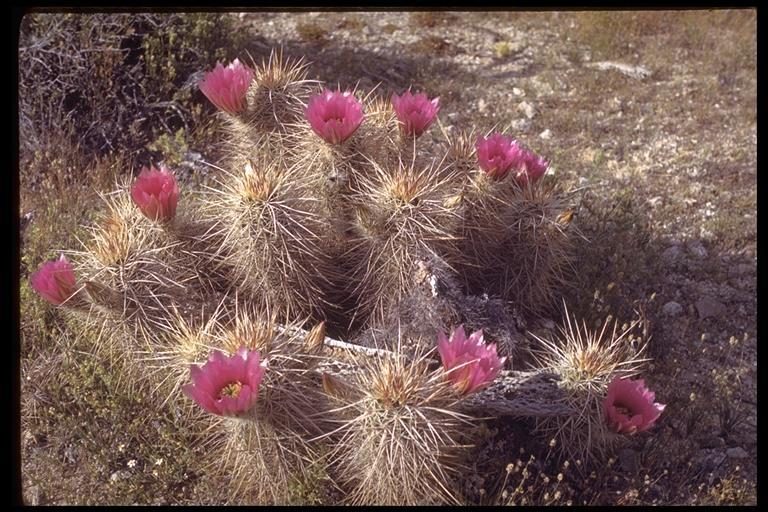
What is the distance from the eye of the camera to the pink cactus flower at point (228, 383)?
2158 millimetres

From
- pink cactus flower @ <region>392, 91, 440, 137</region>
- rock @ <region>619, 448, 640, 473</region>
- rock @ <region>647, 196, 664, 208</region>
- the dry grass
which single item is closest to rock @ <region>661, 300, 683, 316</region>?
the dry grass

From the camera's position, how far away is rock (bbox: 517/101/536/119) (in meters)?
6.04

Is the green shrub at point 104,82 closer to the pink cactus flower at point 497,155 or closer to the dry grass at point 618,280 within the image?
the dry grass at point 618,280

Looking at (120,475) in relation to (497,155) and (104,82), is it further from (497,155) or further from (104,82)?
(104,82)

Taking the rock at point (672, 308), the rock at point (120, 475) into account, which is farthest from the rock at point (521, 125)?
the rock at point (120, 475)

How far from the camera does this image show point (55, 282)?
2635 millimetres

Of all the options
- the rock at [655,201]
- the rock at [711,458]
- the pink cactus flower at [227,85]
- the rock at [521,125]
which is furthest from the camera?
the rock at [521,125]

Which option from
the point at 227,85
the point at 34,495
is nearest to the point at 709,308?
the point at 227,85

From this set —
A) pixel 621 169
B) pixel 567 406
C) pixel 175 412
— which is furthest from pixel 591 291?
pixel 175 412

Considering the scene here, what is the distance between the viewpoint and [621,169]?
5516mm

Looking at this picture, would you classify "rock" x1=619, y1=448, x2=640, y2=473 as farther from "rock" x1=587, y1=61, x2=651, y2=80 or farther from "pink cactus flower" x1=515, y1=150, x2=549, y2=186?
"rock" x1=587, y1=61, x2=651, y2=80

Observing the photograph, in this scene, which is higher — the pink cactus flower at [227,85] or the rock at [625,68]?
the pink cactus flower at [227,85]

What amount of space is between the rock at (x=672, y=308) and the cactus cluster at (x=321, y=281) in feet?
3.69
